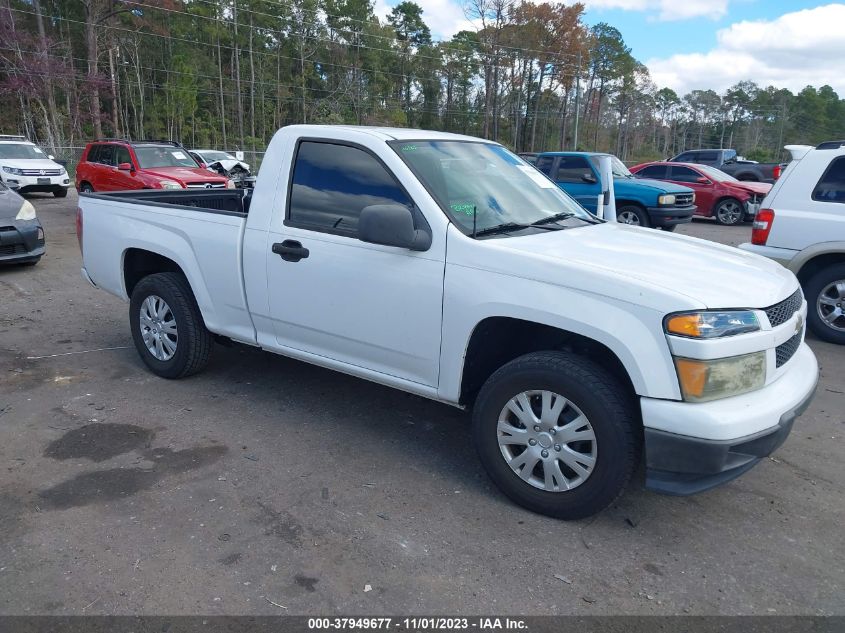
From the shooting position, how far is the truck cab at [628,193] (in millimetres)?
13086

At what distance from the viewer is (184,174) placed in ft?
47.0

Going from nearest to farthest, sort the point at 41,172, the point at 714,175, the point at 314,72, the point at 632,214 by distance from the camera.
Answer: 1. the point at 632,214
2. the point at 714,175
3. the point at 41,172
4. the point at 314,72

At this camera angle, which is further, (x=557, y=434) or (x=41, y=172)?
(x=41, y=172)

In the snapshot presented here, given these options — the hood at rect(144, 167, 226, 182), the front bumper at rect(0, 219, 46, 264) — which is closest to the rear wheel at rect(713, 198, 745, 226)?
the hood at rect(144, 167, 226, 182)

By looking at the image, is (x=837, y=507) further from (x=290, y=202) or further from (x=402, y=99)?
(x=402, y=99)

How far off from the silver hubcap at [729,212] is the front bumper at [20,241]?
15.1 meters

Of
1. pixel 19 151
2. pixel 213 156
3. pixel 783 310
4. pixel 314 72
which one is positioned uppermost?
pixel 314 72

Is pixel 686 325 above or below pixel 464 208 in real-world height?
below

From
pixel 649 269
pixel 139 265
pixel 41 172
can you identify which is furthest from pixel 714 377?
pixel 41 172

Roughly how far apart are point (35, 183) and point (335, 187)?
18.0 metres

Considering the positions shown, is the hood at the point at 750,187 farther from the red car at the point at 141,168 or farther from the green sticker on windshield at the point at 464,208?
the green sticker on windshield at the point at 464,208

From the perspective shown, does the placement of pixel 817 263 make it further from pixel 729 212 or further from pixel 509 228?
pixel 729 212

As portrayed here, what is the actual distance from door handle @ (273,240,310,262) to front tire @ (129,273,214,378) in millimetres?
1179

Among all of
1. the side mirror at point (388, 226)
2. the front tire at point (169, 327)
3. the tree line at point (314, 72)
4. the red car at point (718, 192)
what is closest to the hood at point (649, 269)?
the side mirror at point (388, 226)
